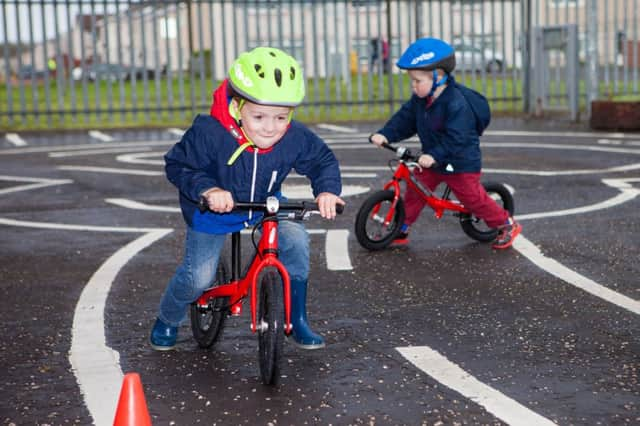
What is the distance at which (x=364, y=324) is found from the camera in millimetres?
6395

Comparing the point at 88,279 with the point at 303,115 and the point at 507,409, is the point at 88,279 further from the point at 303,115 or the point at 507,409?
the point at 303,115

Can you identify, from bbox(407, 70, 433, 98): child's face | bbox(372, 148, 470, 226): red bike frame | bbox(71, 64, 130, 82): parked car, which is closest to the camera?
bbox(407, 70, 433, 98): child's face

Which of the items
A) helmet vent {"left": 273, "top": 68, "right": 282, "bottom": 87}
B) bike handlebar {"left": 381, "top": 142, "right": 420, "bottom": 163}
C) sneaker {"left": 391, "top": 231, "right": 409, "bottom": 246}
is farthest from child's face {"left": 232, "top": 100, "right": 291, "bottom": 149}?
sneaker {"left": 391, "top": 231, "right": 409, "bottom": 246}

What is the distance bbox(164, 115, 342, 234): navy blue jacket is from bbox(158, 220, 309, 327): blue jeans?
13cm

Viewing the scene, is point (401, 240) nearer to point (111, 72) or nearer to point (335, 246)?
point (335, 246)

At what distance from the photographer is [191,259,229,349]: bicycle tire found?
5762mm

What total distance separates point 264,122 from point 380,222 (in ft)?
11.8

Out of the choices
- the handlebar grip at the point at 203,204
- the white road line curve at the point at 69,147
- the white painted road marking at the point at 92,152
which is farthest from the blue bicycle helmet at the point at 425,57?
the white road line curve at the point at 69,147

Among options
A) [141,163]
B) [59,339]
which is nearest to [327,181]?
[59,339]

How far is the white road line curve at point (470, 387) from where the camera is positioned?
15.4 ft

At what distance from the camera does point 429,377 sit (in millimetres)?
5309

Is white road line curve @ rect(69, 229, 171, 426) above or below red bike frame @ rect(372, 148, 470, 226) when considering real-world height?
below

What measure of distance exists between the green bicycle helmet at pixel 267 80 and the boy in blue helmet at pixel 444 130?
3.15 m

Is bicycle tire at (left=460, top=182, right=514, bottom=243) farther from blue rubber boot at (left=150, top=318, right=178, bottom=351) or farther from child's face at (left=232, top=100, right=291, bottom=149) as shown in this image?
child's face at (left=232, top=100, right=291, bottom=149)
